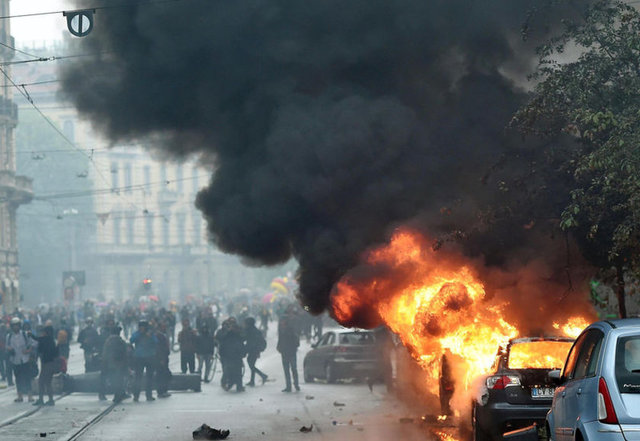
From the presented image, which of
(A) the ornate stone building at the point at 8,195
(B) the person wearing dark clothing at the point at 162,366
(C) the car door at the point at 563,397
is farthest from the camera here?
(A) the ornate stone building at the point at 8,195

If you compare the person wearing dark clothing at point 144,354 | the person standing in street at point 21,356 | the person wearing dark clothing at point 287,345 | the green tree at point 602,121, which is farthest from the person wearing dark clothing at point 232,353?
the green tree at point 602,121

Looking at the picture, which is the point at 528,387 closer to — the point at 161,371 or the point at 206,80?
the point at 206,80

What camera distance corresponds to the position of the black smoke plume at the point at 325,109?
16.5 m

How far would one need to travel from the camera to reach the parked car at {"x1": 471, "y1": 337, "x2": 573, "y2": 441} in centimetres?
1166

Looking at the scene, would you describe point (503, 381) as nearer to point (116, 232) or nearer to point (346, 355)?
point (346, 355)

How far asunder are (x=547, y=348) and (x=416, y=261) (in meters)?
3.66

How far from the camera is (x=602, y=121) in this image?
40.8 feet

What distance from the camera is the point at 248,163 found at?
17656 mm

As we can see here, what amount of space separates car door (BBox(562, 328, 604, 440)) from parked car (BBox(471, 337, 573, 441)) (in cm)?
297

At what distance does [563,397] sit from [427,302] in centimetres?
707

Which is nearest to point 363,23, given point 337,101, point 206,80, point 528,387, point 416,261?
point 337,101

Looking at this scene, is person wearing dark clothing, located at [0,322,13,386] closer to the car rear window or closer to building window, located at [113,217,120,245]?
the car rear window

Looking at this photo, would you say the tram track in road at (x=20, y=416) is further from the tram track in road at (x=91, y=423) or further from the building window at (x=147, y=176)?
the building window at (x=147, y=176)

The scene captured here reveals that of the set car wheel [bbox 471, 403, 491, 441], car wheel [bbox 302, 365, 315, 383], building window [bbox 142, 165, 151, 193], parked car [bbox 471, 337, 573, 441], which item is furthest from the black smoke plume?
building window [bbox 142, 165, 151, 193]
